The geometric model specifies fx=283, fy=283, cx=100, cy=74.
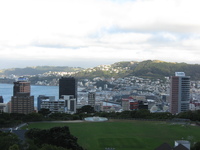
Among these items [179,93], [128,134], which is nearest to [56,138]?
[128,134]

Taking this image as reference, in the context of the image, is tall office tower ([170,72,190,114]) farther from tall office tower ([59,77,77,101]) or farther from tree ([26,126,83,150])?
tree ([26,126,83,150])

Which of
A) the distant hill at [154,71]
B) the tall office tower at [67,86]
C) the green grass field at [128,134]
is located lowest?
the green grass field at [128,134]

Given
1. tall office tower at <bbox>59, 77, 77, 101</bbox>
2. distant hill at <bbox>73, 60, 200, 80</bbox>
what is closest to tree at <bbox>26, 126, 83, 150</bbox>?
tall office tower at <bbox>59, 77, 77, 101</bbox>

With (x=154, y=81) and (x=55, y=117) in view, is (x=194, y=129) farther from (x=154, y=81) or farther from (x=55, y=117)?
(x=154, y=81)

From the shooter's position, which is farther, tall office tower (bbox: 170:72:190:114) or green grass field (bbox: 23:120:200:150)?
tall office tower (bbox: 170:72:190:114)

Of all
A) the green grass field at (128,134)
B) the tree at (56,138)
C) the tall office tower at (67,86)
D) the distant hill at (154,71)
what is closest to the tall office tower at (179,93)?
the green grass field at (128,134)

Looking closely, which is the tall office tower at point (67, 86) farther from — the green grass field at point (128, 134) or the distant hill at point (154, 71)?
the distant hill at point (154, 71)
